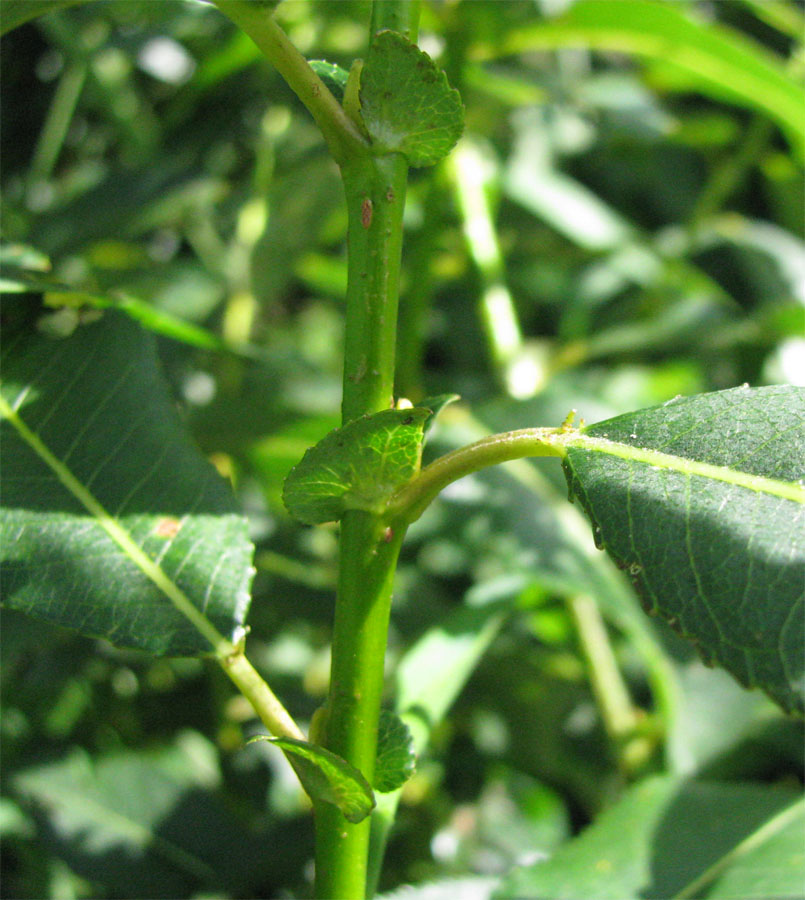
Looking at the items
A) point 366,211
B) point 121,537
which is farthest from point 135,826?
point 366,211

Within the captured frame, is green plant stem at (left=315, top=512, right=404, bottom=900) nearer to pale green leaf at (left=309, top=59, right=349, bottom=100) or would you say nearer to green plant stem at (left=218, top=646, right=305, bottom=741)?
green plant stem at (left=218, top=646, right=305, bottom=741)

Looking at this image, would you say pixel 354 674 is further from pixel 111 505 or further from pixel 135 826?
pixel 135 826

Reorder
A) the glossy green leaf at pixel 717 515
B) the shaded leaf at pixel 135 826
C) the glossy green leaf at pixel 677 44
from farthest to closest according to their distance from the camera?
the glossy green leaf at pixel 677 44 → the shaded leaf at pixel 135 826 → the glossy green leaf at pixel 717 515

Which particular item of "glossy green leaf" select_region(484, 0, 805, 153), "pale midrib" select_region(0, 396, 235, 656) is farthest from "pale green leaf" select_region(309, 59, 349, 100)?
"glossy green leaf" select_region(484, 0, 805, 153)

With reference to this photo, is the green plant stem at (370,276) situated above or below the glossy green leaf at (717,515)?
above

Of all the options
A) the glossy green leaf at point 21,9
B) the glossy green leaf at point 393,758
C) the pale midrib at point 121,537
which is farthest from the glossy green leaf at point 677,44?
the glossy green leaf at point 393,758

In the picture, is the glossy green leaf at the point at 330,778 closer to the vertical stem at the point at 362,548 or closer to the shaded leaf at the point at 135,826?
the vertical stem at the point at 362,548
